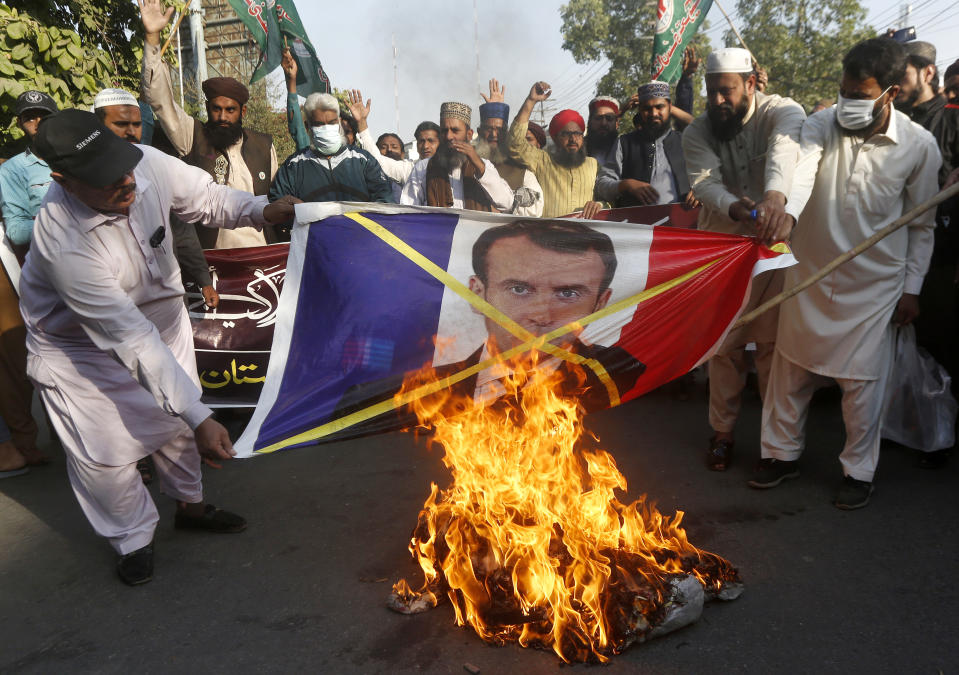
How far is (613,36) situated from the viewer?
36.0 meters

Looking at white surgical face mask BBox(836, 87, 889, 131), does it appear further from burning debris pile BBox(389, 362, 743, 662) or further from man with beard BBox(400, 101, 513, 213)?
man with beard BBox(400, 101, 513, 213)

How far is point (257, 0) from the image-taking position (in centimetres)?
773

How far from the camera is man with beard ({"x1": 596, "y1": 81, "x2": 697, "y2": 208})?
6258 millimetres

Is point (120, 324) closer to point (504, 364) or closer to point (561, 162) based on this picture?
point (504, 364)

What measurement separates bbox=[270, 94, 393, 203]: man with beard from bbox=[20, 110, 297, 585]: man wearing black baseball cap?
1.91m

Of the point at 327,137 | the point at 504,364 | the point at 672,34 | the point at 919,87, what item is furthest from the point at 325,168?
the point at 919,87

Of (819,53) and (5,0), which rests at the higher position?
(819,53)

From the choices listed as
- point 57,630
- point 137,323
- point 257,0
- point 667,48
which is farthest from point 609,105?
point 57,630

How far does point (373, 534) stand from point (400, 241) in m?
1.53

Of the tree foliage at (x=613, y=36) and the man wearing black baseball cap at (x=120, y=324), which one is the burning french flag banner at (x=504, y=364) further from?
the tree foliage at (x=613, y=36)

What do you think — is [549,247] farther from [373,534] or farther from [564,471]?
[373,534]

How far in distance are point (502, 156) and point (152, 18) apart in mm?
3315

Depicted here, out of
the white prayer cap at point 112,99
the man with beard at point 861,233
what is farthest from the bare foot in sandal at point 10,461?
the man with beard at point 861,233

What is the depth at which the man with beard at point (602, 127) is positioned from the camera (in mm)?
7398
